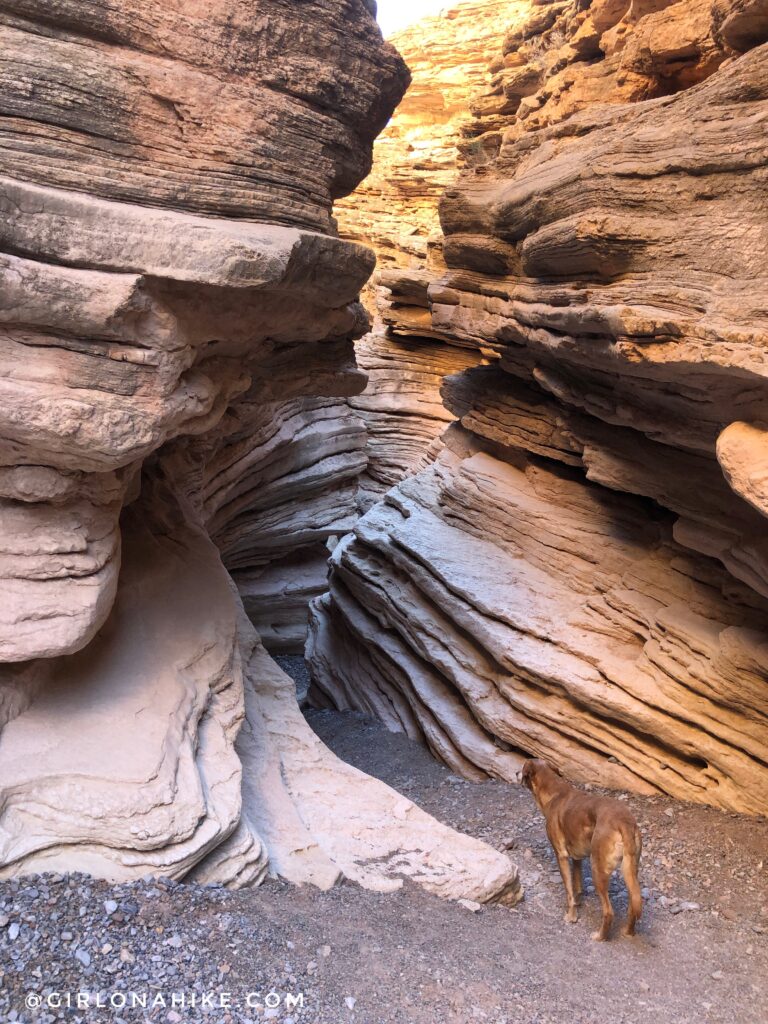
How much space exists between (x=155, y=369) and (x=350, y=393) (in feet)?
14.0

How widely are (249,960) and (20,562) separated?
2509 millimetres

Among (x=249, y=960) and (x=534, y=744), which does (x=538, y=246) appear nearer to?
(x=534, y=744)

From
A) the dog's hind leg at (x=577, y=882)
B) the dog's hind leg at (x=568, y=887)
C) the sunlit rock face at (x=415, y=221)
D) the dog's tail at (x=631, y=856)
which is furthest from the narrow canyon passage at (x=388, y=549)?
the sunlit rock face at (x=415, y=221)

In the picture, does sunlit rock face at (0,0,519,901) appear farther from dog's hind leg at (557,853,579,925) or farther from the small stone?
dog's hind leg at (557,853,579,925)

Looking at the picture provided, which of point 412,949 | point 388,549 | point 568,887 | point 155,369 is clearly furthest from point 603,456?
point 412,949

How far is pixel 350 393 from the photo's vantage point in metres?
8.53

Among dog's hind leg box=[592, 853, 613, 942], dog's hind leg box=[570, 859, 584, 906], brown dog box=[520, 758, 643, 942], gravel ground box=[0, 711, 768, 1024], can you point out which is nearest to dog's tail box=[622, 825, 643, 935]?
brown dog box=[520, 758, 643, 942]

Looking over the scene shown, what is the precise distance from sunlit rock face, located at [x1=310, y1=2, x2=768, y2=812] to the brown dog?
175 centimetres

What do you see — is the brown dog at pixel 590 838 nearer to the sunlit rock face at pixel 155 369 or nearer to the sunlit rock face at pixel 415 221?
the sunlit rock face at pixel 155 369

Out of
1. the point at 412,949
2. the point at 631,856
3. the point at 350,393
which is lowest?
the point at 412,949

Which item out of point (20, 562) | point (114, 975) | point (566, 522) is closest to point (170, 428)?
Answer: point (20, 562)

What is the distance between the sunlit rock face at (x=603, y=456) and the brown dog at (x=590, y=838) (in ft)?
5.73

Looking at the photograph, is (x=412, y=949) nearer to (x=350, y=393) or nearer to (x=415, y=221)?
(x=350, y=393)

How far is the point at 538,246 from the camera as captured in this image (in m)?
7.49
